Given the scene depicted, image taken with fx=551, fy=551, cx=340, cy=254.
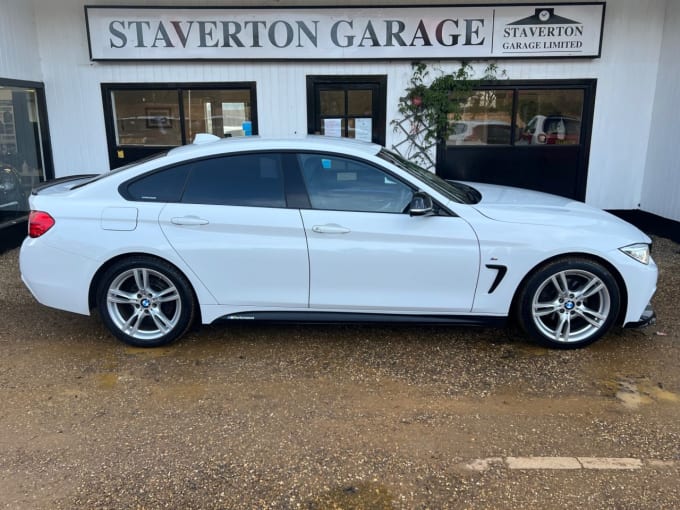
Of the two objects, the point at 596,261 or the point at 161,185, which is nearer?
the point at 596,261

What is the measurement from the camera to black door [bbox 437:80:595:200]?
8.31m

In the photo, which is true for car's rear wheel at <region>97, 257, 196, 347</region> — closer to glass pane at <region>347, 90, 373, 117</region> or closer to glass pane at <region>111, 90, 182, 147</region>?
glass pane at <region>111, 90, 182, 147</region>

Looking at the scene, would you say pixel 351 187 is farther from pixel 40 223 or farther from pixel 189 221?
pixel 40 223

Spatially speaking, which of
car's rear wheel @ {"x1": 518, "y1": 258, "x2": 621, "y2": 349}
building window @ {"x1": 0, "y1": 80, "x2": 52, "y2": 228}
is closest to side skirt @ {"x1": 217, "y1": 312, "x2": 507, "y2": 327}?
car's rear wheel @ {"x1": 518, "y1": 258, "x2": 621, "y2": 349}

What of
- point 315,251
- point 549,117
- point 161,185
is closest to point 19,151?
point 161,185

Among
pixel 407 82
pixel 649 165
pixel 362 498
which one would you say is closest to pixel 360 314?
pixel 362 498

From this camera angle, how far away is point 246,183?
13.6ft

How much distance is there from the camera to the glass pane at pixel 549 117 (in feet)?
27.3

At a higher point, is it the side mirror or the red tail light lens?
the side mirror

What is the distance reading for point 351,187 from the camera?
4.11 m

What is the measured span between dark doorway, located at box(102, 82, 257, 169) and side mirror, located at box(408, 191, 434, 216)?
5.12 metres

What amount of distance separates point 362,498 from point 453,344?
6.35ft

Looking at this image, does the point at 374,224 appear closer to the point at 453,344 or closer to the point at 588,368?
the point at 453,344

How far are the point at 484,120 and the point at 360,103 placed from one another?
6.28ft
